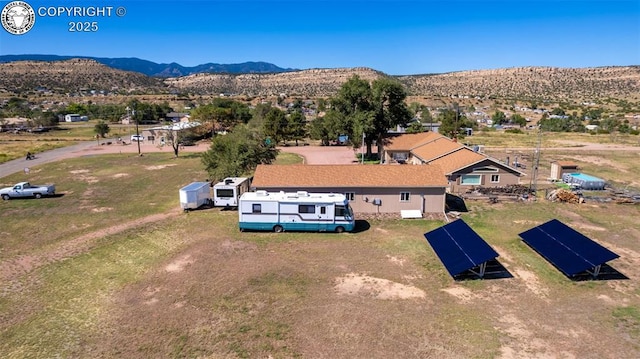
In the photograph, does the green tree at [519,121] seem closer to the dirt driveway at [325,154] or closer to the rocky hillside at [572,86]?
the dirt driveway at [325,154]

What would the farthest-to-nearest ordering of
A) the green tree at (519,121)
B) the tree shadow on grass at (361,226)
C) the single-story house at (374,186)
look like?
the green tree at (519,121)
the single-story house at (374,186)
the tree shadow on grass at (361,226)

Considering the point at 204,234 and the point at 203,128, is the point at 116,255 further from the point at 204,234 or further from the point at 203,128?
the point at 203,128

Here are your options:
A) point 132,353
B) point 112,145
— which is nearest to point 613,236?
point 132,353

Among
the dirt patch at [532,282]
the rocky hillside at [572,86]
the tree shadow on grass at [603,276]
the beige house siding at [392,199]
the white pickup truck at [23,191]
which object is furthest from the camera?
the rocky hillside at [572,86]

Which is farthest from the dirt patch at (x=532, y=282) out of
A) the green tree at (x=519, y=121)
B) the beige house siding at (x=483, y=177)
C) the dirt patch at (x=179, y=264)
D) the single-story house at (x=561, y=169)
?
the green tree at (x=519, y=121)

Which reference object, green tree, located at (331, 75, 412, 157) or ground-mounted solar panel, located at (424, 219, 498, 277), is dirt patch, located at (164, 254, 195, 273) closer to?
ground-mounted solar panel, located at (424, 219, 498, 277)

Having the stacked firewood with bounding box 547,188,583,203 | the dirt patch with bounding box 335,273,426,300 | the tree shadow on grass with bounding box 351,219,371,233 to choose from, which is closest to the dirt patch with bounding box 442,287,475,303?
the dirt patch with bounding box 335,273,426,300

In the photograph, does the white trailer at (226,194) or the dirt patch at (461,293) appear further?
the white trailer at (226,194)
